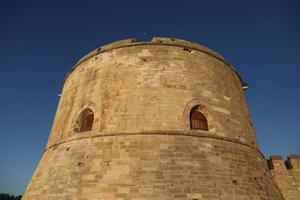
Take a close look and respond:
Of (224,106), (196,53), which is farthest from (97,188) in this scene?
(196,53)

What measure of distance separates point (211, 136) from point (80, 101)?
14.6 feet

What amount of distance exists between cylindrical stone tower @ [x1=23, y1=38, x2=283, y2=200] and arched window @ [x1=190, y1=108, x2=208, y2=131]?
0.11ft

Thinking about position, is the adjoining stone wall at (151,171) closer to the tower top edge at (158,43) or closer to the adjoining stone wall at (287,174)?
the adjoining stone wall at (287,174)

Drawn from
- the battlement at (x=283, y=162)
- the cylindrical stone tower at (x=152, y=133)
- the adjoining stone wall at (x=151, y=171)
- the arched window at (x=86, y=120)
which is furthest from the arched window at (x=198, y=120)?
the battlement at (x=283, y=162)

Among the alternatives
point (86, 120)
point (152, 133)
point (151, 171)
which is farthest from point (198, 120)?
point (86, 120)

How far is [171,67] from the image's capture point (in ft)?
24.7

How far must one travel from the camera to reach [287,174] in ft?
28.4

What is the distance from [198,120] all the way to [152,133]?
161cm

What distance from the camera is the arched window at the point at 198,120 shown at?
23.0 feet

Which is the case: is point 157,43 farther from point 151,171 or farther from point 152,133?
point 151,171

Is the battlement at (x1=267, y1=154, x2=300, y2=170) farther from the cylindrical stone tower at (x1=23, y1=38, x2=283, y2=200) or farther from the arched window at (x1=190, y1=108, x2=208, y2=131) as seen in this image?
the arched window at (x1=190, y1=108, x2=208, y2=131)

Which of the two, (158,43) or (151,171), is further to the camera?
(158,43)

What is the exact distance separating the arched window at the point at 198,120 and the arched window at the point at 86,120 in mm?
3160

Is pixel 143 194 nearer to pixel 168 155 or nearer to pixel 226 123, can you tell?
pixel 168 155
